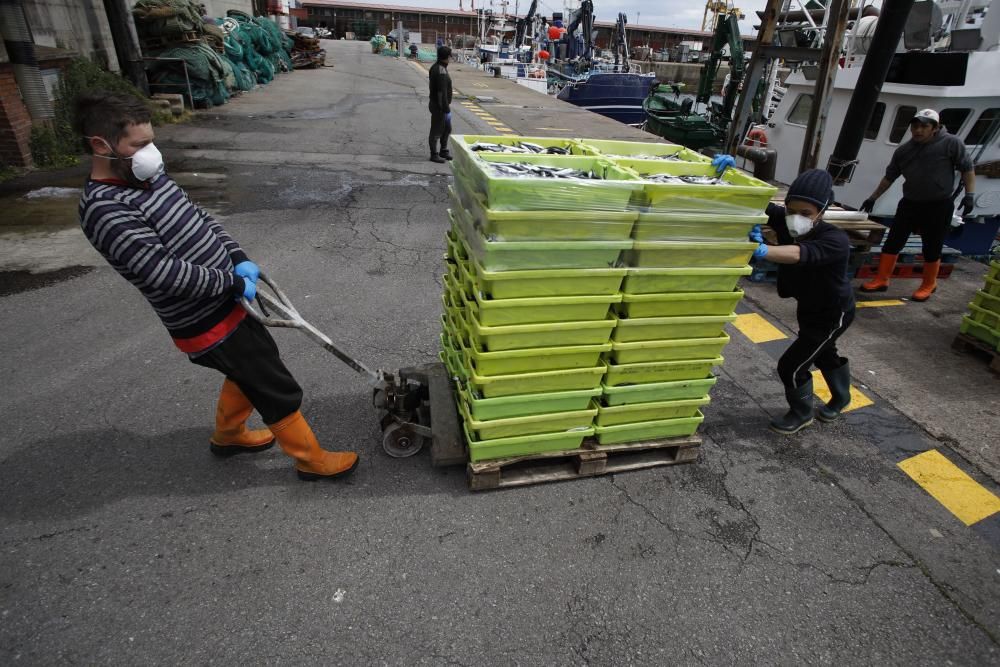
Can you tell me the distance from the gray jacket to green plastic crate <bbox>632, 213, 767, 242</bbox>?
4112 mm

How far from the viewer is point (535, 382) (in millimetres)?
2867

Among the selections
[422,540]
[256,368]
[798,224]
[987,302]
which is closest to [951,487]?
[798,224]

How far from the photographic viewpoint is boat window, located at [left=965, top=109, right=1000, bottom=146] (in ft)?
22.5

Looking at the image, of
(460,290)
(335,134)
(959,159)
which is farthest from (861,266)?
(335,134)

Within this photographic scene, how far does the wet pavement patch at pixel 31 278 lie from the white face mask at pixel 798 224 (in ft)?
21.0

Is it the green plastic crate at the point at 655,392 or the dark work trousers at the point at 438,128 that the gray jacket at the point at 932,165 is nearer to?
the green plastic crate at the point at 655,392

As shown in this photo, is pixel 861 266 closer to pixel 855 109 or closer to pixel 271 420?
pixel 855 109

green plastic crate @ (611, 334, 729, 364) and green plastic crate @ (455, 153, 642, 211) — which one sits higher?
green plastic crate @ (455, 153, 642, 211)

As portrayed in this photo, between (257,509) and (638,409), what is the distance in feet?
7.35

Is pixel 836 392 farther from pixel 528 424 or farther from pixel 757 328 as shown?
pixel 528 424

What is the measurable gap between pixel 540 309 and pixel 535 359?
0.31m

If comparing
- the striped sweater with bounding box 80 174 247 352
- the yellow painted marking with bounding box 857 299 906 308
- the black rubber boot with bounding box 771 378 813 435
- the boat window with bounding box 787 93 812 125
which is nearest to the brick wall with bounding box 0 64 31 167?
the striped sweater with bounding box 80 174 247 352

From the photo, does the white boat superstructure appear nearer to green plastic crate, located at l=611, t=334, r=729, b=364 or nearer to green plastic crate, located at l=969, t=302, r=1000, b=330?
green plastic crate, located at l=969, t=302, r=1000, b=330

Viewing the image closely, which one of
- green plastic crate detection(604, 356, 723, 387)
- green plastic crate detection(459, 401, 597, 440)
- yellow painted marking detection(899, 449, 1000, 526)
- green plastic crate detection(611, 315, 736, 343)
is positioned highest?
green plastic crate detection(611, 315, 736, 343)
